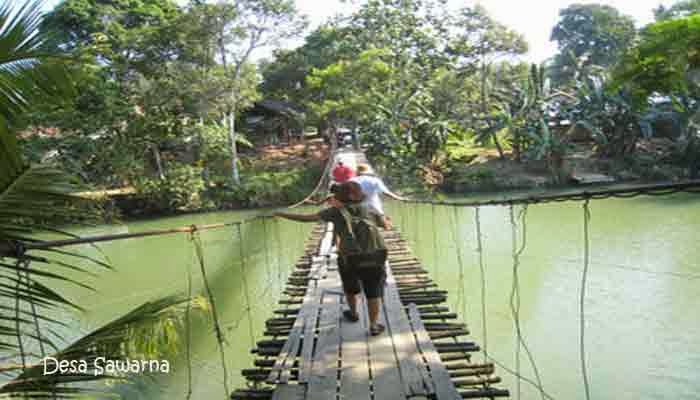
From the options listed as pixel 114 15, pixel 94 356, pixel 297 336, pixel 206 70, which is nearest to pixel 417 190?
pixel 206 70

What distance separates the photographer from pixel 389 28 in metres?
12.4

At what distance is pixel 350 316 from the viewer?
2180mm

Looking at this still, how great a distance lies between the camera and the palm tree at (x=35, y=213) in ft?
2.57

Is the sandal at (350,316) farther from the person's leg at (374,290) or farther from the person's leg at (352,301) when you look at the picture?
the person's leg at (374,290)

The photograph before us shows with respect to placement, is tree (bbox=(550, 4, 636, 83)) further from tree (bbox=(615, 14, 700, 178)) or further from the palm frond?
the palm frond

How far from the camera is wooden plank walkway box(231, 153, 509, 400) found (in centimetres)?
157

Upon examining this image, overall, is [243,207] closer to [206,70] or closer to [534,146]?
[206,70]

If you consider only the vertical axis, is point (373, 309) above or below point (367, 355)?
above

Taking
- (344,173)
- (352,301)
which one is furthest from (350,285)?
(344,173)

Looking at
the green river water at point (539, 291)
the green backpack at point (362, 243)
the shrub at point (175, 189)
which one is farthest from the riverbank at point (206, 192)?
the green backpack at point (362, 243)

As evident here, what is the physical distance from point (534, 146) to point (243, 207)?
Answer: 284 inches

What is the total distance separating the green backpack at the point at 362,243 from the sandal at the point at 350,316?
364 millimetres

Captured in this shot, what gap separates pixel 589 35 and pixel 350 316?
23.3 meters

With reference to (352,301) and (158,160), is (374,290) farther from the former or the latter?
(158,160)
